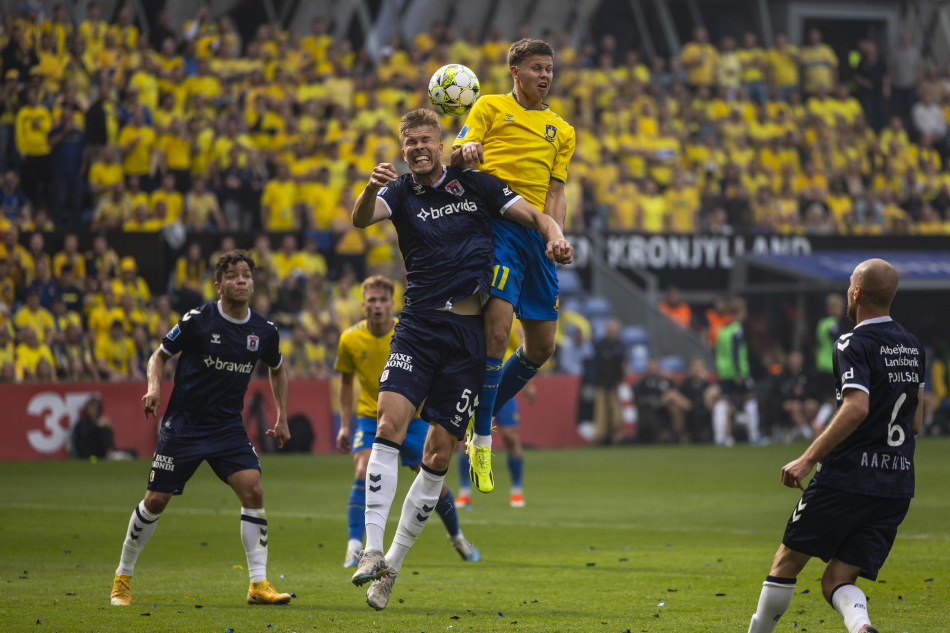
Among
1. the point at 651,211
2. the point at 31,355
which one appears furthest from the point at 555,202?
the point at 651,211

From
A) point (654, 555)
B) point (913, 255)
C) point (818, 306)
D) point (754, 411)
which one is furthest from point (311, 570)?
point (913, 255)

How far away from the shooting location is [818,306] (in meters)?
23.7

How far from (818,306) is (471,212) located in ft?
60.0

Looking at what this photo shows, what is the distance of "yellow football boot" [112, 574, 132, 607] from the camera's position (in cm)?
721

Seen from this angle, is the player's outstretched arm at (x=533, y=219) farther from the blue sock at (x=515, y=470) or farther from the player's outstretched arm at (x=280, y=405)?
the blue sock at (x=515, y=470)

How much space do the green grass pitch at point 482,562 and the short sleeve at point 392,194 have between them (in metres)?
2.34

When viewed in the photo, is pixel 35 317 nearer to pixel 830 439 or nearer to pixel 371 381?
pixel 371 381

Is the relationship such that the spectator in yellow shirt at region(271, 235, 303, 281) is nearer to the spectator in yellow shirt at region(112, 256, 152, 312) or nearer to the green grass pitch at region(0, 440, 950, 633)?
the spectator in yellow shirt at region(112, 256, 152, 312)

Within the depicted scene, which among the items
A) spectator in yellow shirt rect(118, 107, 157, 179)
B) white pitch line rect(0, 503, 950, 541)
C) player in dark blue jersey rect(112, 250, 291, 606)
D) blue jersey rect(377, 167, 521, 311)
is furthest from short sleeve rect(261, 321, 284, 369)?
spectator in yellow shirt rect(118, 107, 157, 179)

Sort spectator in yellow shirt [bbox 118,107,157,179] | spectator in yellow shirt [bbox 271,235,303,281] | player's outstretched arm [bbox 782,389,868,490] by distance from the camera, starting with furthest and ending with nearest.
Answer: spectator in yellow shirt [bbox 118,107,157,179] < spectator in yellow shirt [bbox 271,235,303,281] < player's outstretched arm [bbox 782,389,868,490]

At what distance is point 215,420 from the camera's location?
750 cm

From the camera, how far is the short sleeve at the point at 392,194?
6631 millimetres

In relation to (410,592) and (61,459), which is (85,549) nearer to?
(410,592)

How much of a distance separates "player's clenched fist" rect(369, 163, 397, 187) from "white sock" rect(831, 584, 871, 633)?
9.93 feet
